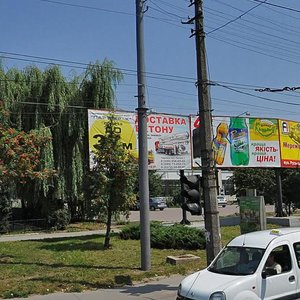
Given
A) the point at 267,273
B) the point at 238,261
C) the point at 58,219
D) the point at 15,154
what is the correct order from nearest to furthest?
the point at 267,273 < the point at 238,261 < the point at 15,154 < the point at 58,219

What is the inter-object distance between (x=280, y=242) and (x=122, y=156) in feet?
35.5

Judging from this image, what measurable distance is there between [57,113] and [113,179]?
11.3 meters

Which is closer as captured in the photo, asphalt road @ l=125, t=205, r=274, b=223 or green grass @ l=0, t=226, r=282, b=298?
green grass @ l=0, t=226, r=282, b=298

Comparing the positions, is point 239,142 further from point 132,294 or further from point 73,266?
point 132,294

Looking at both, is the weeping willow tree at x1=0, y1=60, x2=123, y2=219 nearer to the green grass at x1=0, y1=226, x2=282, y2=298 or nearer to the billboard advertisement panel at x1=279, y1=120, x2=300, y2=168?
the green grass at x1=0, y1=226, x2=282, y2=298

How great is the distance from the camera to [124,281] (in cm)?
1275

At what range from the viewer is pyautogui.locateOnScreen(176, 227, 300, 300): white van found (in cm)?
793

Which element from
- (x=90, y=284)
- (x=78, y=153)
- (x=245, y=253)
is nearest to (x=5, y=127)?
(x=90, y=284)

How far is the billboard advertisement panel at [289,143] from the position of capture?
3212 cm

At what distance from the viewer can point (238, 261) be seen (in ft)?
29.0

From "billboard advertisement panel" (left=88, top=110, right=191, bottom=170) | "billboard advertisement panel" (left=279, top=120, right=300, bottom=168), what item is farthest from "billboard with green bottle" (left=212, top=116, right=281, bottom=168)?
"billboard advertisement panel" (left=88, top=110, right=191, bottom=170)

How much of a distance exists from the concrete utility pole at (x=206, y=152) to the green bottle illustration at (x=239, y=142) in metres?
18.4

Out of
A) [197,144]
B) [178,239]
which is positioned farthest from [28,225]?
[197,144]

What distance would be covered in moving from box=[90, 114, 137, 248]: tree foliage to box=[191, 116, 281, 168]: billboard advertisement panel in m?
10.5
